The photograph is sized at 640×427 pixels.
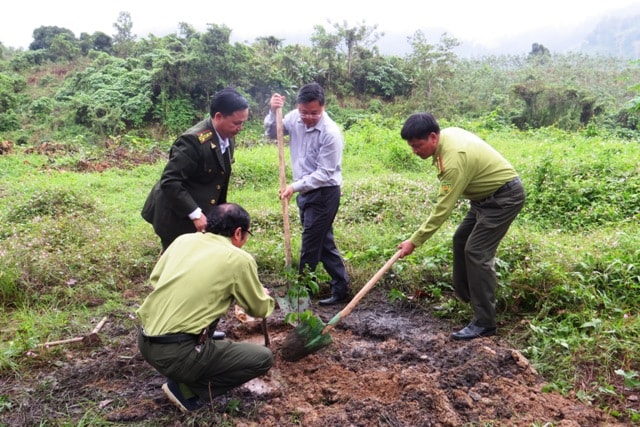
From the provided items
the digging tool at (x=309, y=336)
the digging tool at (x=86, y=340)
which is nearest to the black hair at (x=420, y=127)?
the digging tool at (x=309, y=336)

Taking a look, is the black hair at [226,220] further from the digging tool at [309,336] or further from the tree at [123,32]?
the tree at [123,32]

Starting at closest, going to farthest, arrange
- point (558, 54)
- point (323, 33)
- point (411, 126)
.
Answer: point (411, 126) → point (323, 33) → point (558, 54)

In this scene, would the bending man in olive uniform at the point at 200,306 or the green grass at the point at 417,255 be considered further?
the green grass at the point at 417,255

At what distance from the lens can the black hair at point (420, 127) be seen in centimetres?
311

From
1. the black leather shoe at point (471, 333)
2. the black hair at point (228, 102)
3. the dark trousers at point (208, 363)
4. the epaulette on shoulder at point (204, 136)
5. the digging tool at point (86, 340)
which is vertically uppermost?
the black hair at point (228, 102)

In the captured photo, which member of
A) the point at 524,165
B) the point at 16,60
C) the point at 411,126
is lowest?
the point at 524,165

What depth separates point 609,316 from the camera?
11.5ft

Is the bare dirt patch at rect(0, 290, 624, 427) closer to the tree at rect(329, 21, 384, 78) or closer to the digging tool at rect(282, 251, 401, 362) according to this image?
the digging tool at rect(282, 251, 401, 362)

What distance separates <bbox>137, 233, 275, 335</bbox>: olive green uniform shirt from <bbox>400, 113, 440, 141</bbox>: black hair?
138 cm

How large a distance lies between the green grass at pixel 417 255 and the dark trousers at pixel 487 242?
1.08 ft

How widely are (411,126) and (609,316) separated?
81.1 inches

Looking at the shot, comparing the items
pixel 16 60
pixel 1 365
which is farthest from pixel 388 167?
pixel 16 60

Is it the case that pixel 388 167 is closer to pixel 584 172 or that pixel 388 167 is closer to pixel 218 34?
pixel 584 172

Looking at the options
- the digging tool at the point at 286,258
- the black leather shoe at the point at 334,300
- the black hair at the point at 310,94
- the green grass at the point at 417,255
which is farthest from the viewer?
the black leather shoe at the point at 334,300
